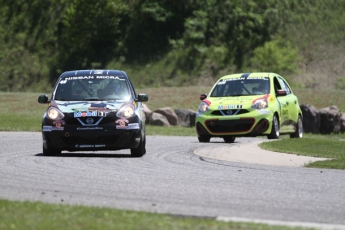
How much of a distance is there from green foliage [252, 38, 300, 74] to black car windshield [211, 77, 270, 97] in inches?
1938

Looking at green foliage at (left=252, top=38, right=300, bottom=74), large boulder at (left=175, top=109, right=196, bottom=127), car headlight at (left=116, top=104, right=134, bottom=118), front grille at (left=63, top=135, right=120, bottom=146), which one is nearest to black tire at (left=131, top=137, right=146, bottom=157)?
front grille at (left=63, top=135, right=120, bottom=146)

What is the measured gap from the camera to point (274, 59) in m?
73.2

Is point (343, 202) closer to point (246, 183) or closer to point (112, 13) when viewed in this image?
point (246, 183)

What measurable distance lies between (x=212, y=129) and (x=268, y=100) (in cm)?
153

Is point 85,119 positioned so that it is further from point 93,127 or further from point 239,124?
point 239,124

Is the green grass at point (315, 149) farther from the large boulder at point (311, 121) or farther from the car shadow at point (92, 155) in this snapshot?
the large boulder at point (311, 121)

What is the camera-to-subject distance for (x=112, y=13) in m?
79.7

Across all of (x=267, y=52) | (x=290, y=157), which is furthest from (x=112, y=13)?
(x=290, y=157)

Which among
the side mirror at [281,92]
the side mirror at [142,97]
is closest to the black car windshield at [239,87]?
the side mirror at [281,92]

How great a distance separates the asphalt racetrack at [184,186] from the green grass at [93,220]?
528 mm

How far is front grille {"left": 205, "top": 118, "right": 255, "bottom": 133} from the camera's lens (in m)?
22.2

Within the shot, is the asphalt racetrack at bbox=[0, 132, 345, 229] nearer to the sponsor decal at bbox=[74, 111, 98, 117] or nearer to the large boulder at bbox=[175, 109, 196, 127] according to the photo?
the sponsor decal at bbox=[74, 111, 98, 117]

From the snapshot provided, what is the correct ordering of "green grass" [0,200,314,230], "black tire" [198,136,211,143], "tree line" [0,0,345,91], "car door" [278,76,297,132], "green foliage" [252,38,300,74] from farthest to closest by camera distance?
"tree line" [0,0,345,91], "green foliage" [252,38,300,74], "car door" [278,76,297,132], "black tire" [198,136,211,143], "green grass" [0,200,314,230]

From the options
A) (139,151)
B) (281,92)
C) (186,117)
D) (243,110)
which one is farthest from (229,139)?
(186,117)
